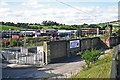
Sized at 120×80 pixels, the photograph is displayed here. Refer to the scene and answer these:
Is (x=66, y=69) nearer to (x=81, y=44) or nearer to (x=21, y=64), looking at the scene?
(x=21, y=64)

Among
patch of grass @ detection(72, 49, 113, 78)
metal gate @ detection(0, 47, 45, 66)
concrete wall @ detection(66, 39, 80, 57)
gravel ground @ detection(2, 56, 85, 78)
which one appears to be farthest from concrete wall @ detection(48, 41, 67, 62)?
patch of grass @ detection(72, 49, 113, 78)

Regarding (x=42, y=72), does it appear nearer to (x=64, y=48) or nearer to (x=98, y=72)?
(x=64, y=48)

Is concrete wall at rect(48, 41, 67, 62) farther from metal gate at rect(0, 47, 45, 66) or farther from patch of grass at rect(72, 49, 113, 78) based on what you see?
patch of grass at rect(72, 49, 113, 78)

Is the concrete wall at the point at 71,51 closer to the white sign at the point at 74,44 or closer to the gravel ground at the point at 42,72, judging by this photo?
the white sign at the point at 74,44

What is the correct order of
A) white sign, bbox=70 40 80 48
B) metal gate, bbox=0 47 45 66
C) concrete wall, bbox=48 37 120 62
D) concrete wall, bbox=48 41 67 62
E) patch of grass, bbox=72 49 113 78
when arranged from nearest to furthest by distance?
patch of grass, bbox=72 49 113 78
metal gate, bbox=0 47 45 66
concrete wall, bbox=48 41 67 62
concrete wall, bbox=48 37 120 62
white sign, bbox=70 40 80 48

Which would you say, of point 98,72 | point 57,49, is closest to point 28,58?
point 57,49

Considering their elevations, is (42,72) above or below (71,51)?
below

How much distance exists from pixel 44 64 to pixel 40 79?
748cm

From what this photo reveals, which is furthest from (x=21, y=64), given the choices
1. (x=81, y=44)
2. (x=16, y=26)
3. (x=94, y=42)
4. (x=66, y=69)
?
(x=16, y=26)

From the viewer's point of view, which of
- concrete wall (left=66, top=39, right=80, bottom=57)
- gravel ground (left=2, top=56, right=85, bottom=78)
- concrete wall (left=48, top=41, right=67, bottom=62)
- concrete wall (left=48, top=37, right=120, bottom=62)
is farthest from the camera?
concrete wall (left=66, top=39, right=80, bottom=57)

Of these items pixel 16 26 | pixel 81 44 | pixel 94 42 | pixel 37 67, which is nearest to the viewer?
pixel 37 67

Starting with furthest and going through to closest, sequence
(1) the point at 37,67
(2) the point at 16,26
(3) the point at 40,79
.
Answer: (2) the point at 16,26 → (1) the point at 37,67 → (3) the point at 40,79

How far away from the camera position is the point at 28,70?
79.5 feet

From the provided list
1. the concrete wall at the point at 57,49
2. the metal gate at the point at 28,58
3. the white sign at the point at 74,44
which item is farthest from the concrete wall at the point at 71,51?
the metal gate at the point at 28,58
